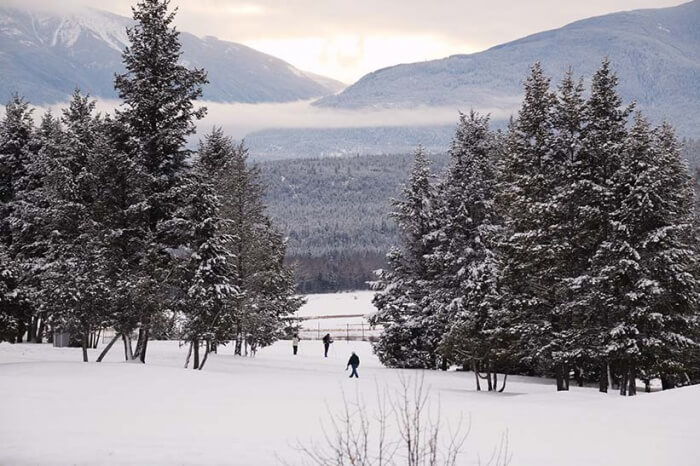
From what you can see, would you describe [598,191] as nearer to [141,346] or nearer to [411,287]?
[411,287]

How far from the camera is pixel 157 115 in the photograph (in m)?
34.7

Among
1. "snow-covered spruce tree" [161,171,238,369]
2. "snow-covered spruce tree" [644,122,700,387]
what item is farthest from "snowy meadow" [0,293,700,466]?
"snow-covered spruce tree" [644,122,700,387]

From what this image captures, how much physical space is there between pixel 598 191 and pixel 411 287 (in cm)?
→ 1847

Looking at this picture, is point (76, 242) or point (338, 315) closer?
point (76, 242)

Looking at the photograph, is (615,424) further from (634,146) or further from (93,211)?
(93,211)

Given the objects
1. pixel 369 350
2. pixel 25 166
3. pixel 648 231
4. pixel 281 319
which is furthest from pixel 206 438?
pixel 369 350

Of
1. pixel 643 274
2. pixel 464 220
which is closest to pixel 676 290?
pixel 643 274

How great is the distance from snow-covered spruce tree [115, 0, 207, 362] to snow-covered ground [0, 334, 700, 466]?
5138mm

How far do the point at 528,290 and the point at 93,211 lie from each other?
18.3m

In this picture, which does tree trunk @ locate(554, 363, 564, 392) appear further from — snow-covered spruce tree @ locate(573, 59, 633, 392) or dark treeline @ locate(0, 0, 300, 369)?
dark treeline @ locate(0, 0, 300, 369)

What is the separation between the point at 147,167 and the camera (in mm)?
34656

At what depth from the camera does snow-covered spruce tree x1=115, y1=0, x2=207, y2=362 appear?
34.0m

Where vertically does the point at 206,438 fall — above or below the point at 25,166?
below

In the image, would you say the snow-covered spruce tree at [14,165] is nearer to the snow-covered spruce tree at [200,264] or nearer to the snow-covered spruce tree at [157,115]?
the snow-covered spruce tree at [157,115]
